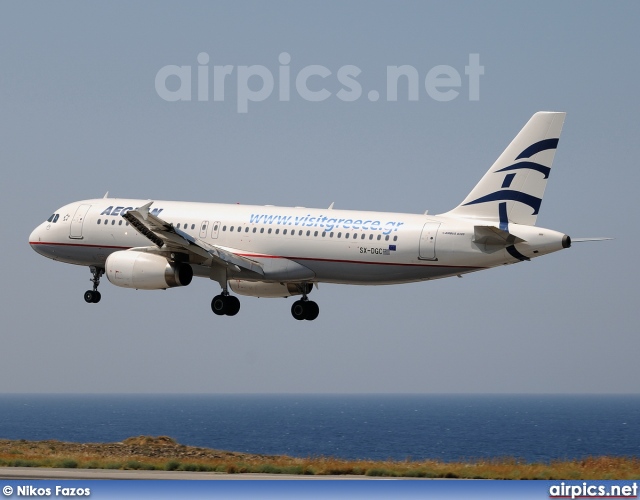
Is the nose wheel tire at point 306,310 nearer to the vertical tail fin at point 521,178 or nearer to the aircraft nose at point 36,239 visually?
the vertical tail fin at point 521,178

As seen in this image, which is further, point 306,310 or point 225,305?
point 306,310

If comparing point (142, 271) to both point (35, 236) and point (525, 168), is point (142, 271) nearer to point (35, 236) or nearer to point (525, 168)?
point (35, 236)

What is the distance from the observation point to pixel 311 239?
59.2 m

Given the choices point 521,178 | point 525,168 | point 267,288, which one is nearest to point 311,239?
point 267,288

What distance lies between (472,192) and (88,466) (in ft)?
68.0

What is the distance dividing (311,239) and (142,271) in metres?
7.94

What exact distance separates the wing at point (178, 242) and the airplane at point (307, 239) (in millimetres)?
67

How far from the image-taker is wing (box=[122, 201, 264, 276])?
188 feet

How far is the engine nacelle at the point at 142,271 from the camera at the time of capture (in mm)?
59312

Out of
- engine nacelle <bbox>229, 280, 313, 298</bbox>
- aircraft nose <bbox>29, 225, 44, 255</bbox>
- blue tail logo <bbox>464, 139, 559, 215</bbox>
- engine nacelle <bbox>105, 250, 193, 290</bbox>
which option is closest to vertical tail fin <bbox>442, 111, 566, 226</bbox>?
blue tail logo <bbox>464, 139, 559, 215</bbox>

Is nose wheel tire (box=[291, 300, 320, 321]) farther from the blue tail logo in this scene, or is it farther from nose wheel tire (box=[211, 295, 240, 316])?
the blue tail logo

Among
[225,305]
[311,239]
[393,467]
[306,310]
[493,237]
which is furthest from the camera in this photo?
[306,310]

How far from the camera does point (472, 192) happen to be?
58.1m

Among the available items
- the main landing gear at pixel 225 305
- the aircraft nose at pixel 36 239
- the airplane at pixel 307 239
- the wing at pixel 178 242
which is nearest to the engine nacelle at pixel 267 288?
the airplane at pixel 307 239
